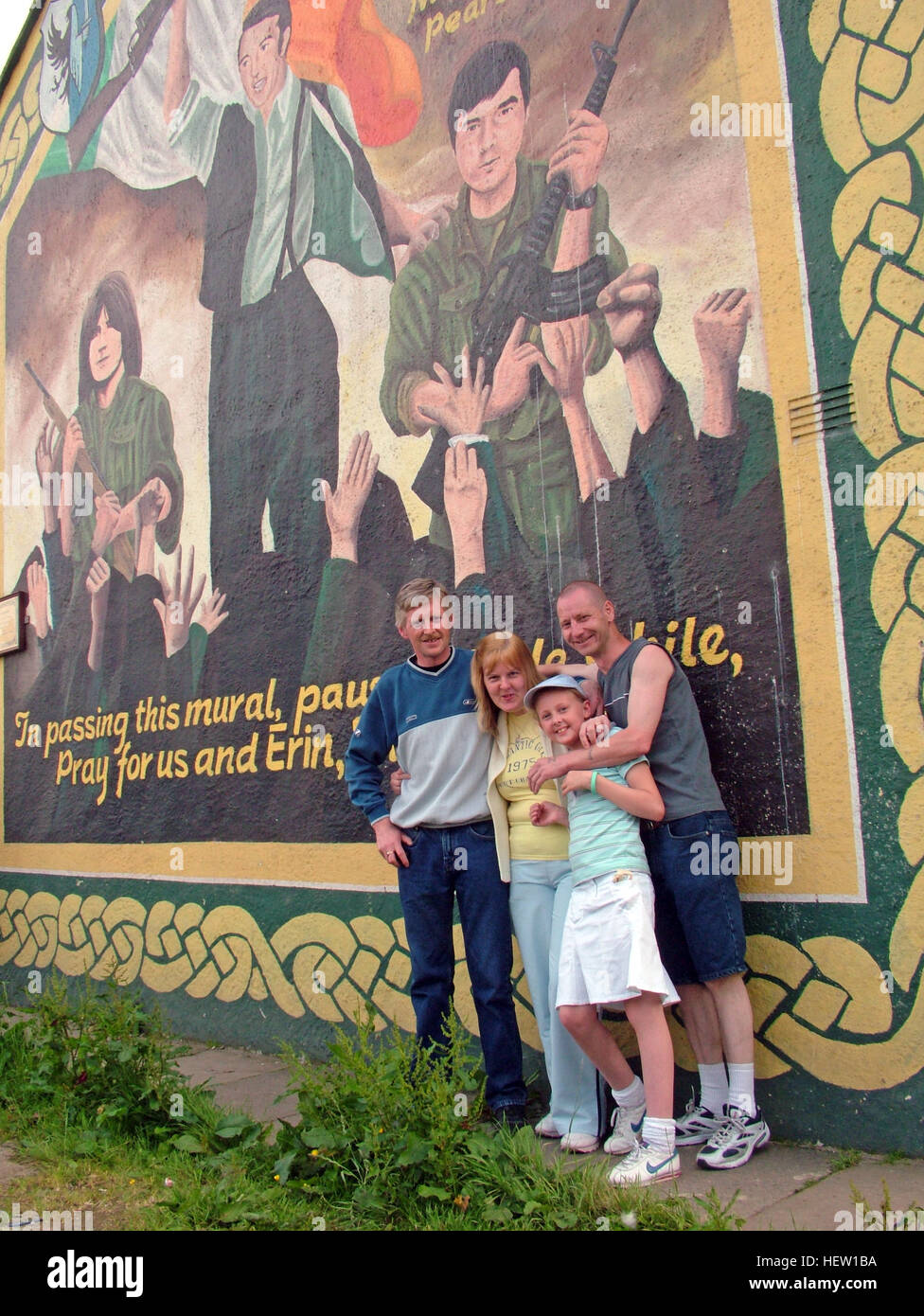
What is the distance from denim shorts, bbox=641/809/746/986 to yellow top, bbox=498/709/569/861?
35 cm

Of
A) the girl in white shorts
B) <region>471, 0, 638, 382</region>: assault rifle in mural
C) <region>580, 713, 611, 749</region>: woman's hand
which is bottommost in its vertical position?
the girl in white shorts

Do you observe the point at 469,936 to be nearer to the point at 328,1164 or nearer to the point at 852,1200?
the point at 328,1164

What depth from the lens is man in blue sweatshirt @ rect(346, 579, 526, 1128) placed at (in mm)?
4016

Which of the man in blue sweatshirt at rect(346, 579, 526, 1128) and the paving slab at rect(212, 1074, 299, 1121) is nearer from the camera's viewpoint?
the man in blue sweatshirt at rect(346, 579, 526, 1128)

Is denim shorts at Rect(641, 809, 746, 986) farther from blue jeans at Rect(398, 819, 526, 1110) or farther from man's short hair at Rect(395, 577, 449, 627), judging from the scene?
man's short hair at Rect(395, 577, 449, 627)

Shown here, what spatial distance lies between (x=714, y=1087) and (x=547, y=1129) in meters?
0.61

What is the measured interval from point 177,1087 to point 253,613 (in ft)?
9.14

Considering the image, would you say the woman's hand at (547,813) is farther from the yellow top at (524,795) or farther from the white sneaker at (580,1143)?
the white sneaker at (580,1143)

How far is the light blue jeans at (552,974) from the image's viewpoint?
3.82 m

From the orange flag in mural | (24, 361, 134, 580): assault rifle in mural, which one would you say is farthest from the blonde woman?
(24, 361, 134, 580): assault rifle in mural

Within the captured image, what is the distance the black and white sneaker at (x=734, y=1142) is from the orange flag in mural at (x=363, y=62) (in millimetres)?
4800

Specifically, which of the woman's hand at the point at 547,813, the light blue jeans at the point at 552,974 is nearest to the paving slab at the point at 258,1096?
the light blue jeans at the point at 552,974

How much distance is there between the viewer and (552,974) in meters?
3.86

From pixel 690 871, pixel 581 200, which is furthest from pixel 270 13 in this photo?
pixel 690 871
